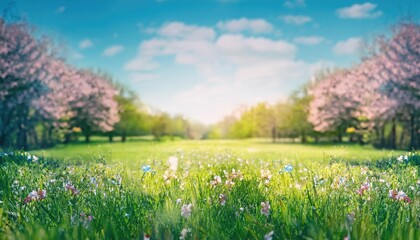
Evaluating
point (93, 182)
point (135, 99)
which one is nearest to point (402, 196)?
point (93, 182)

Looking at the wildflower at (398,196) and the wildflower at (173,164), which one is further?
the wildflower at (173,164)

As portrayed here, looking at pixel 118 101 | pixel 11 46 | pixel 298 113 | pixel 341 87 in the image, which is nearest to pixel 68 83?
pixel 11 46

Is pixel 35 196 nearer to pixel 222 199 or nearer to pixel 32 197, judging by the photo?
pixel 32 197

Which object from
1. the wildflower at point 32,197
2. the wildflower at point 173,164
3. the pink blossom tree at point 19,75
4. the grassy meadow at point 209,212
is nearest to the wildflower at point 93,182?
the grassy meadow at point 209,212

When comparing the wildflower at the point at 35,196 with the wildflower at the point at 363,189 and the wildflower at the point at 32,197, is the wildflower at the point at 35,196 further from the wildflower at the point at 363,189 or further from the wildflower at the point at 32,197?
the wildflower at the point at 363,189

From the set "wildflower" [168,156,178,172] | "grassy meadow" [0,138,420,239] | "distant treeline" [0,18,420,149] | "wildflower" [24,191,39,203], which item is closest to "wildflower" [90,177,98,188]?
"grassy meadow" [0,138,420,239]

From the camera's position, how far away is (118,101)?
200 ft

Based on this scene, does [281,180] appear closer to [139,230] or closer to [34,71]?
[139,230]

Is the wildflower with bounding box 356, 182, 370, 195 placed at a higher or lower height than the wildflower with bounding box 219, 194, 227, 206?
higher

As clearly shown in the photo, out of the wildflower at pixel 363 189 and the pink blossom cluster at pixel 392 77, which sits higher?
the pink blossom cluster at pixel 392 77

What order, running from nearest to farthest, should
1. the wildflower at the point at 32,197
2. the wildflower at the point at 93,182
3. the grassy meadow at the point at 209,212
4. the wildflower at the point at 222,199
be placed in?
1. the grassy meadow at the point at 209,212
2. the wildflower at the point at 32,197
3. the wildflower at the point at 222,199
4. the wildflower at the point at 93,182

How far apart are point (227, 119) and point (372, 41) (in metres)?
74.7

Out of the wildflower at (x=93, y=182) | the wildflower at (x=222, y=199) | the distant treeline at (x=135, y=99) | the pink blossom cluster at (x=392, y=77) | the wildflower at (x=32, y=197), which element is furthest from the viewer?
the pink blossom cluster at (x=392, y=77)

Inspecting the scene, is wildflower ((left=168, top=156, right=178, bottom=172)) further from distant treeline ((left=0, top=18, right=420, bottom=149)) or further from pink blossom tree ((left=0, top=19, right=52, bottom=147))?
distant treeline ((left=0, top=18, right=420, bottom=149))
